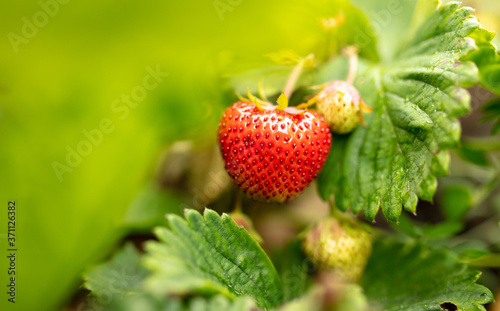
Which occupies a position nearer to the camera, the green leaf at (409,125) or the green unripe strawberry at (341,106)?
the green leaf at (409,125)

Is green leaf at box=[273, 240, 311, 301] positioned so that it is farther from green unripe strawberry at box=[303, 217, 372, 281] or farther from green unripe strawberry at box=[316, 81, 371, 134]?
green unripe strawberry at box=[316, 81, 371, 134]

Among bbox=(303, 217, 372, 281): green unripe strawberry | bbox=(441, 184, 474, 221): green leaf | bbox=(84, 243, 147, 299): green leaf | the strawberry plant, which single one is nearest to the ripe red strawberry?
the strawberry plant

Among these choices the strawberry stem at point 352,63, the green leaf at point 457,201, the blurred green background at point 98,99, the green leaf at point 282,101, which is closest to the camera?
the green leaf at point 282,101

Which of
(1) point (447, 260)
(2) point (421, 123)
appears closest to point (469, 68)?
(2) point (421, 123)

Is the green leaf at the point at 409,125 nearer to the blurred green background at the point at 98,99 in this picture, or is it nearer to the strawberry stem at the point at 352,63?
the strawberry stem at the point at 352,63

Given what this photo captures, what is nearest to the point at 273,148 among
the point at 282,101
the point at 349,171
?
the point at 282,101

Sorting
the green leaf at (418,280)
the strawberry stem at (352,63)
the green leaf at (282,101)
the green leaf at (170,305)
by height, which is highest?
the strawberry stem at (352,63)

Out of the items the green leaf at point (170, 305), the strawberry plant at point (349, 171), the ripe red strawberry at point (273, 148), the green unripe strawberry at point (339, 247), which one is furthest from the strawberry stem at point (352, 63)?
the green leaf at point (170, 305)
